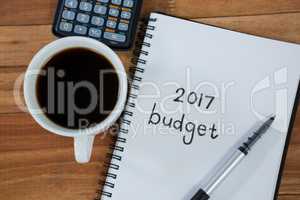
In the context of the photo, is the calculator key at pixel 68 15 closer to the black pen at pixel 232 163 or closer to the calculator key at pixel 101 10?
the calculator key at pixel 101 10

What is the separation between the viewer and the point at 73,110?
431mm

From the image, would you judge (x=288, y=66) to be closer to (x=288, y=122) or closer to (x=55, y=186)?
(x=288, y=122)

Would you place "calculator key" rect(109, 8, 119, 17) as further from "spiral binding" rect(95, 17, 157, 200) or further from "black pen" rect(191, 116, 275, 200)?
"black pen" rect(191, 116, 275, 200)

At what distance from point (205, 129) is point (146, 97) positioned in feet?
0.25

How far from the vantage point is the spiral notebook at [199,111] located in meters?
0.47

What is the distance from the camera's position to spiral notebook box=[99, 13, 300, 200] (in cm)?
47

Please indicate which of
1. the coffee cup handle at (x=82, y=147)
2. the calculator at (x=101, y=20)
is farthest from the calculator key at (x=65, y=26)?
the coffee cup handle at (x=82, y=147)

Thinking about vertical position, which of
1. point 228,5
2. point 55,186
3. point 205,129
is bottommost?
point 55,186

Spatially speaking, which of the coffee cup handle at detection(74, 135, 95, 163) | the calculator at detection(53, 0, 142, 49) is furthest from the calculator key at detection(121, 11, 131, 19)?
the coffee cup handle at detection(74, 135, 95, 163)

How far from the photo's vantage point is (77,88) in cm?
44

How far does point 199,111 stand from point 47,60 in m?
0.18

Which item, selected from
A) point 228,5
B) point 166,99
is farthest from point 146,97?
point 228,5

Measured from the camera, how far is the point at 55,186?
475 millimetres

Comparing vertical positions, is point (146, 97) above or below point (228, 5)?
below
